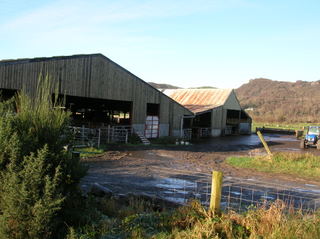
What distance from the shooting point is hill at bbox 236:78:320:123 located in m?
118

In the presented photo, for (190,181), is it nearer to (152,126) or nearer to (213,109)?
(152,126)

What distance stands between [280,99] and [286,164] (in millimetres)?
143105

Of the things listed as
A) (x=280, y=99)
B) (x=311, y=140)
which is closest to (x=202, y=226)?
(x=311, y=140)

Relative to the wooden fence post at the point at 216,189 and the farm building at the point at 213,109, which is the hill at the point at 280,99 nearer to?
the farm building at the point at 213,109

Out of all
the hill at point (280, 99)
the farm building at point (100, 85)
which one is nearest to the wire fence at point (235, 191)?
the farm building at point (100, 85)

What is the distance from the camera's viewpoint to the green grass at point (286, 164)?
1640cm

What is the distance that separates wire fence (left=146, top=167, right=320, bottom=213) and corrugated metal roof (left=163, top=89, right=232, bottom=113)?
2933 centimetres

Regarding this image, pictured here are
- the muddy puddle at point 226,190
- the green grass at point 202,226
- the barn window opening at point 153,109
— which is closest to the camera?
the green grass at point 202,226

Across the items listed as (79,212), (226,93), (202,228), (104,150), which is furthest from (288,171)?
(226,93)

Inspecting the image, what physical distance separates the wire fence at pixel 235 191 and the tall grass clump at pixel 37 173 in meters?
4.92

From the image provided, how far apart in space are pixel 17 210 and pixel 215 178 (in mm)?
3445

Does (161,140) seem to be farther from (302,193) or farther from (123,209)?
(123,209)

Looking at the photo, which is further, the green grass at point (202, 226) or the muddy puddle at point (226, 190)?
the muddy puddle at point (226, 190)

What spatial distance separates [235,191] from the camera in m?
11.7
